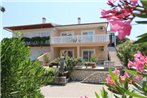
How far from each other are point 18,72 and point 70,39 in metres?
24.8

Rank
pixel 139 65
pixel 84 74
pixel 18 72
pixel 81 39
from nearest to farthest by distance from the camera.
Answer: pixel 139 65
pixel 18 72
pixel 84 74
pixel 81 39

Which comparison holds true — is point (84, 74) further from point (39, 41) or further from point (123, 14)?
point (123, 14)

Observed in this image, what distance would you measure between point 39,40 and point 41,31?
110 centimetres


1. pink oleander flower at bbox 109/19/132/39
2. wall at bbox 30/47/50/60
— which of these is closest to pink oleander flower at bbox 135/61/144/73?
pink oleander flower at bbox 109/19/132/39

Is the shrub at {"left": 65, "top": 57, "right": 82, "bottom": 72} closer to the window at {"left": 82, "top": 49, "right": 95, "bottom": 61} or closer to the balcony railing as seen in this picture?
the balcony railing

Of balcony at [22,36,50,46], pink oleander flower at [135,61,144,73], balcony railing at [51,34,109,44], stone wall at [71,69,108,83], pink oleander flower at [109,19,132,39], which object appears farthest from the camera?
balcony at [22,36,50,46]

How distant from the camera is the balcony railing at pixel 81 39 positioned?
27438 millimetres

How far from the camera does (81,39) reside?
2808cm

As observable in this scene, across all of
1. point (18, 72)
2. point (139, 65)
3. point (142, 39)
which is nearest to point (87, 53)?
point (18, 72)

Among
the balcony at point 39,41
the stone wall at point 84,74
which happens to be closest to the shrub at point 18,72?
the stone wall at point 84,74

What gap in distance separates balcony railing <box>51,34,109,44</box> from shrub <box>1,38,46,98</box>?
23249mm

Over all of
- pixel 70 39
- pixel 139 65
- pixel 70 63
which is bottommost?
Answer: pixel 70 63

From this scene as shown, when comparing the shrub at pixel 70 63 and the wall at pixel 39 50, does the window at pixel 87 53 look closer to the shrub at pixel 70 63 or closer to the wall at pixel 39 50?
the wall at pixel 39 50

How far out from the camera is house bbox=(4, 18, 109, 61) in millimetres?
27906
